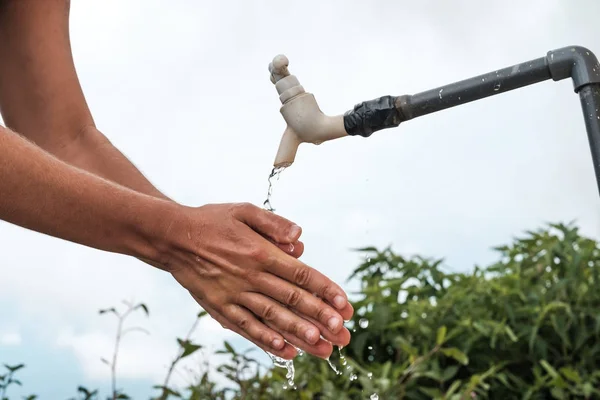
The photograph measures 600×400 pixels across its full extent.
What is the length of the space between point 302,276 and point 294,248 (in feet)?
0.21

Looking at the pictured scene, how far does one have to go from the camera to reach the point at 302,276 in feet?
4.11

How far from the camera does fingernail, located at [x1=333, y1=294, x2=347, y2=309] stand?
1.26 meters

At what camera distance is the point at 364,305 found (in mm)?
2518

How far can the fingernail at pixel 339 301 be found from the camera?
1262mm

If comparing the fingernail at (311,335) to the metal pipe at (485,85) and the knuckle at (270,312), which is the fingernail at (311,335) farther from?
the metal pipe at (485,85)

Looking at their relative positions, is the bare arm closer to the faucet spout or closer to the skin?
the faucet spout

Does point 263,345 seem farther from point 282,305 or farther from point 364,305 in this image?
point 364,305

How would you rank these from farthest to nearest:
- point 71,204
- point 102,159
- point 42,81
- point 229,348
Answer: point 229,348 < point 42,81 < point 102,159 < point 71,204

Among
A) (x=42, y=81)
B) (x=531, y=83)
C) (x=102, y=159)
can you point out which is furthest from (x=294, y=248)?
(x=42, y=81)

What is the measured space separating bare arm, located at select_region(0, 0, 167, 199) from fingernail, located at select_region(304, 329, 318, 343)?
33.4 inches

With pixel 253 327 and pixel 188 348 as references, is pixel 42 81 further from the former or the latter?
pixel 253 327

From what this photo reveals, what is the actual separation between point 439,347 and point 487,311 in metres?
0.22

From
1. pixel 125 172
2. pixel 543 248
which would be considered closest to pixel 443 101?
pixel 125 172

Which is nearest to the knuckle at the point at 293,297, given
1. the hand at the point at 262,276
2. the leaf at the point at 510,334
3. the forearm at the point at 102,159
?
the hand at the point at 262,276
